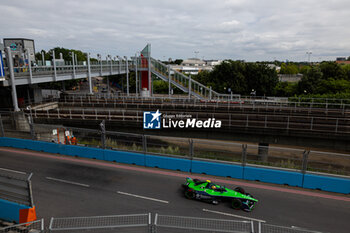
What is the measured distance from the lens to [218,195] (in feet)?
31.5

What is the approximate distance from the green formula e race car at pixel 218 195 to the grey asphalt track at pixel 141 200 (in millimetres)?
233

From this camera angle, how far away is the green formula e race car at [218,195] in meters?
9.31

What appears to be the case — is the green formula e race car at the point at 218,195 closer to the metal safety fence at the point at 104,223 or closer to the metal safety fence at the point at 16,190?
the metal safety fence at the point at 104,223

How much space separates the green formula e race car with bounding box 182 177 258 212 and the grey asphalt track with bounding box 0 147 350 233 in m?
0.23

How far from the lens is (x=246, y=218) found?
348 inches

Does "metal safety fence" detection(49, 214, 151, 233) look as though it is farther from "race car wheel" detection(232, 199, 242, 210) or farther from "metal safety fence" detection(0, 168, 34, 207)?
"race car wheel" detection(232, 199, 242, 210)

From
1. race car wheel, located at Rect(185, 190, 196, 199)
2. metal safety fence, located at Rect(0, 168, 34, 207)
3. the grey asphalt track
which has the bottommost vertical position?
the grey asphalt track

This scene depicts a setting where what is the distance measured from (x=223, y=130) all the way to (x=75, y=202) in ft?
42.2

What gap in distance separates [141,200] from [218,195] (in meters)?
3.36

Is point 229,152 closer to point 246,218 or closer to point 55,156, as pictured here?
point 246,218

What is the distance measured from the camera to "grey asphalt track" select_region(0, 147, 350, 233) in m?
8.98

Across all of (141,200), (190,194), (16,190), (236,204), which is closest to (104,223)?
(141,200)

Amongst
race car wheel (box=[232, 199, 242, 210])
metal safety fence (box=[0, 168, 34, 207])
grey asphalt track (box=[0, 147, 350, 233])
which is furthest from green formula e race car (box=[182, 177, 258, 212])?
metal safety fence (box=[0, 168, 34, 207])

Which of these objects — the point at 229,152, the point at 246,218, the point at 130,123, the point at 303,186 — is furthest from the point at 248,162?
the point at 130,123
